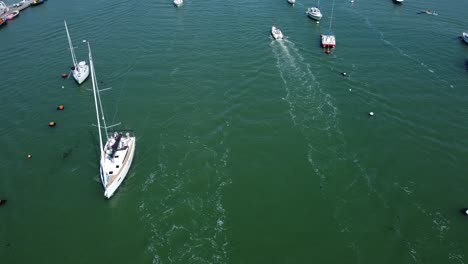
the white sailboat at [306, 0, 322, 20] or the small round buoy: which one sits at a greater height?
the white sailboat at [306, 0, 322, 20]

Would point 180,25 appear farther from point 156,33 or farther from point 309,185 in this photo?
point 309,185

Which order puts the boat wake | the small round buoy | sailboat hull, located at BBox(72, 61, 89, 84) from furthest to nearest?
sailboat hull, located at BBox(72, 61, 89, 84), the small round buoy, the boat wake

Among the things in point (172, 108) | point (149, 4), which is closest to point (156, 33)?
point (149, 4)

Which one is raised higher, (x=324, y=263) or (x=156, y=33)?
(x=156, y=33)

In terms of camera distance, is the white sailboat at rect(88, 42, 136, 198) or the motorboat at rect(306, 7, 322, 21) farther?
the motorboat at rect(306, 7, 322, 21)

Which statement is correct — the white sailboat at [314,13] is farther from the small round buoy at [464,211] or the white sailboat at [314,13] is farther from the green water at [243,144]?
the small round buoy at [464,211]

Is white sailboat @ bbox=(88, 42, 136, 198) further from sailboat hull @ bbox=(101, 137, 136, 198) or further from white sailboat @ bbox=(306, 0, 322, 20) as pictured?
white sailboat @ bbox=(306, 0, 322, 20)

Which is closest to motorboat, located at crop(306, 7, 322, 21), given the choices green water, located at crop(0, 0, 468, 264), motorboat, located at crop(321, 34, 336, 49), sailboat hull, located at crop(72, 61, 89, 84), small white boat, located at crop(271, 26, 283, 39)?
green water, located at crop(0, 0, 468, 264)

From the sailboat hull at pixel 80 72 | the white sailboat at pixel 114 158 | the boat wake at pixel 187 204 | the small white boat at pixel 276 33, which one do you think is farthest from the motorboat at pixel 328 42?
the sailboat hull at pixel 80 72
